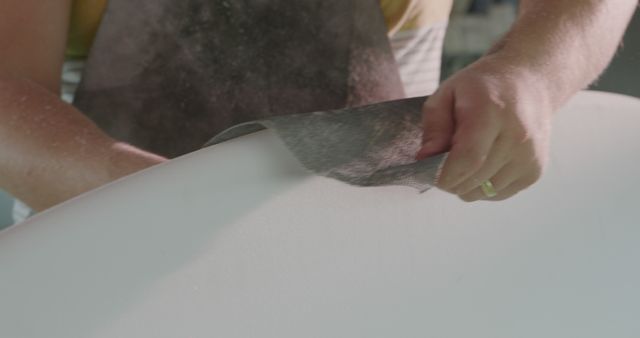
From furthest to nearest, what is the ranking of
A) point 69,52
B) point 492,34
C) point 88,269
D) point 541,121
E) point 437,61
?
1. point 492,34
2. point 437,61
3. point 69,52
4. point 541,121
5. point 88,269

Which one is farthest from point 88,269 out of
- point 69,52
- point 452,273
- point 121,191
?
point 69,52

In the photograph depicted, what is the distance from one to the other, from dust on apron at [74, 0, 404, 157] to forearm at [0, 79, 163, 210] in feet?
0.45

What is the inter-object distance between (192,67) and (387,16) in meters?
0.20

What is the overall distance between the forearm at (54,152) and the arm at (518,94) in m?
0.18

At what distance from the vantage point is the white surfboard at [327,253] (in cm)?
44

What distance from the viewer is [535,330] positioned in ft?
2.03

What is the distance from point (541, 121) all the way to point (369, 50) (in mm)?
219

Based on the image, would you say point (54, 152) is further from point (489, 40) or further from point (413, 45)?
point (489, 40)

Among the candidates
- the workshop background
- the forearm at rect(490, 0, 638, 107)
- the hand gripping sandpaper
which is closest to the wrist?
the forearm at rect(490, 0, 638, 107)

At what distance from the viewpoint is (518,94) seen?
0.53 meters

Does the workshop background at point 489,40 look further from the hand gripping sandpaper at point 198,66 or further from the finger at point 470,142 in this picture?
the finger at point 470,142

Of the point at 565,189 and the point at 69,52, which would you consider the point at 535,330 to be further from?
the point at 69,52

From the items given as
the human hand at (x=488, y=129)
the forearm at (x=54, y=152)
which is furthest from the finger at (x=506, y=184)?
the forearm at (x=54, y=152)

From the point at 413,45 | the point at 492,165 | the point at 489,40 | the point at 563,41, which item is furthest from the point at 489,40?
the point at 492,165
